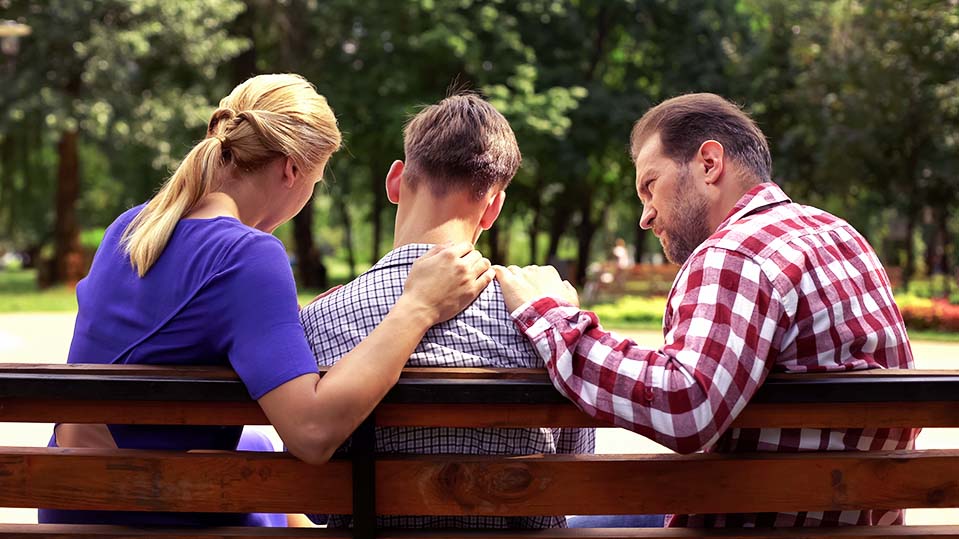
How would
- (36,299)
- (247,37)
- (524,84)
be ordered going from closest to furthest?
(36,299), (524,84), (247,37)

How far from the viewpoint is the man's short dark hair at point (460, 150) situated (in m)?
2.40

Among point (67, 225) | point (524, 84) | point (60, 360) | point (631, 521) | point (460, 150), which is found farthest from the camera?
point (67, 225)

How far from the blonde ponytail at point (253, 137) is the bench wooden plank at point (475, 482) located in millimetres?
567

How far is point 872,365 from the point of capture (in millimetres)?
2246

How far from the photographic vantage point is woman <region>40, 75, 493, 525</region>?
2.07 m

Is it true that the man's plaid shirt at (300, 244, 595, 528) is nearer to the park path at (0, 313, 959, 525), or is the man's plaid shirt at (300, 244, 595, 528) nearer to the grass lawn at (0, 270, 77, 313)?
the park path at (0, 313, 959, 525)

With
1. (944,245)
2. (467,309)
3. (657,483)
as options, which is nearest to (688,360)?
(657,483)

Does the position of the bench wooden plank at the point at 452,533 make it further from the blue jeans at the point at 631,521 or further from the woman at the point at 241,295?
the blue jeans at the point at 631,521

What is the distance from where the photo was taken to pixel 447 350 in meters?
2.27

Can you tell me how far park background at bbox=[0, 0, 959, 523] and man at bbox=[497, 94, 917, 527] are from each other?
1704cm

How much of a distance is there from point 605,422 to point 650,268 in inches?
859

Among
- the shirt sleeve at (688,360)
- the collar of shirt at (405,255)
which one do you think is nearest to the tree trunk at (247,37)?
the collar of shirt at (405,255)

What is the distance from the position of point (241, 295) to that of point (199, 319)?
0.12 m

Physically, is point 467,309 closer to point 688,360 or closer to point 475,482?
point 475,482
